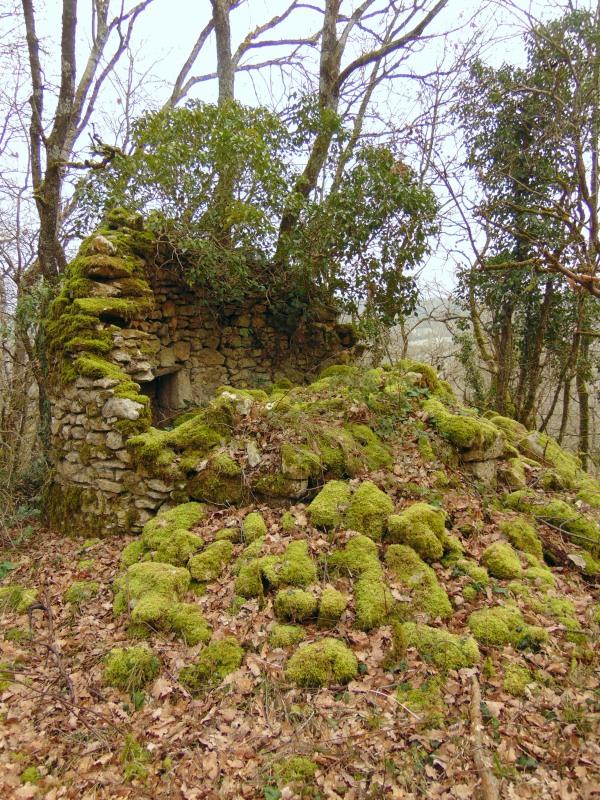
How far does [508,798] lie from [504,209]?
9898mm

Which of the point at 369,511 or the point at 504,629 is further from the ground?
the point at 369,511

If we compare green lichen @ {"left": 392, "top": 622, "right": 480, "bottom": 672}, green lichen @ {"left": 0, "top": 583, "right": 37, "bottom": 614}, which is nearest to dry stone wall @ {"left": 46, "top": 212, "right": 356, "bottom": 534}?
green lichen @ {"left": 0, "top": 583, "right": 37, "bottom": 614}

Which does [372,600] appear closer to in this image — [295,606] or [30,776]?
[295,606]

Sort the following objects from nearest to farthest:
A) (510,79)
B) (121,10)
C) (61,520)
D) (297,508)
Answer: (297,508)
(61,520)
(510,79)
(121,10)

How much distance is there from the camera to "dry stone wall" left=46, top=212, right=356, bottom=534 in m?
5.32


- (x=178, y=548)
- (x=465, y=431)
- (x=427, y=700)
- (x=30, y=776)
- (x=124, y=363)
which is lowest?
(x=30, y=776)

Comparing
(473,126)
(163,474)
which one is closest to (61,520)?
(163,474)

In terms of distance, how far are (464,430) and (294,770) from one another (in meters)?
3.74

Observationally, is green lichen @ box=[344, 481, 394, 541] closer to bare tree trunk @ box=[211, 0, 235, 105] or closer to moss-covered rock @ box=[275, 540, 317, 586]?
moss-covered rock @ box=[275, 540, 317, 586]

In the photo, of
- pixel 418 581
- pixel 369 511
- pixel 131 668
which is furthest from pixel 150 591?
pixel 418 581

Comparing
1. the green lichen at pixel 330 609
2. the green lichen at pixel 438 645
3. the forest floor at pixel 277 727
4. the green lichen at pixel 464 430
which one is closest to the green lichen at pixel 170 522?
the forest floor at pixel 277 727

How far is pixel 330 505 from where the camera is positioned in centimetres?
450

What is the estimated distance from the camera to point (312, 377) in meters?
9.06

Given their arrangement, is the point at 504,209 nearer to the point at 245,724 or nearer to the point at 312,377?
the point at 312,377
